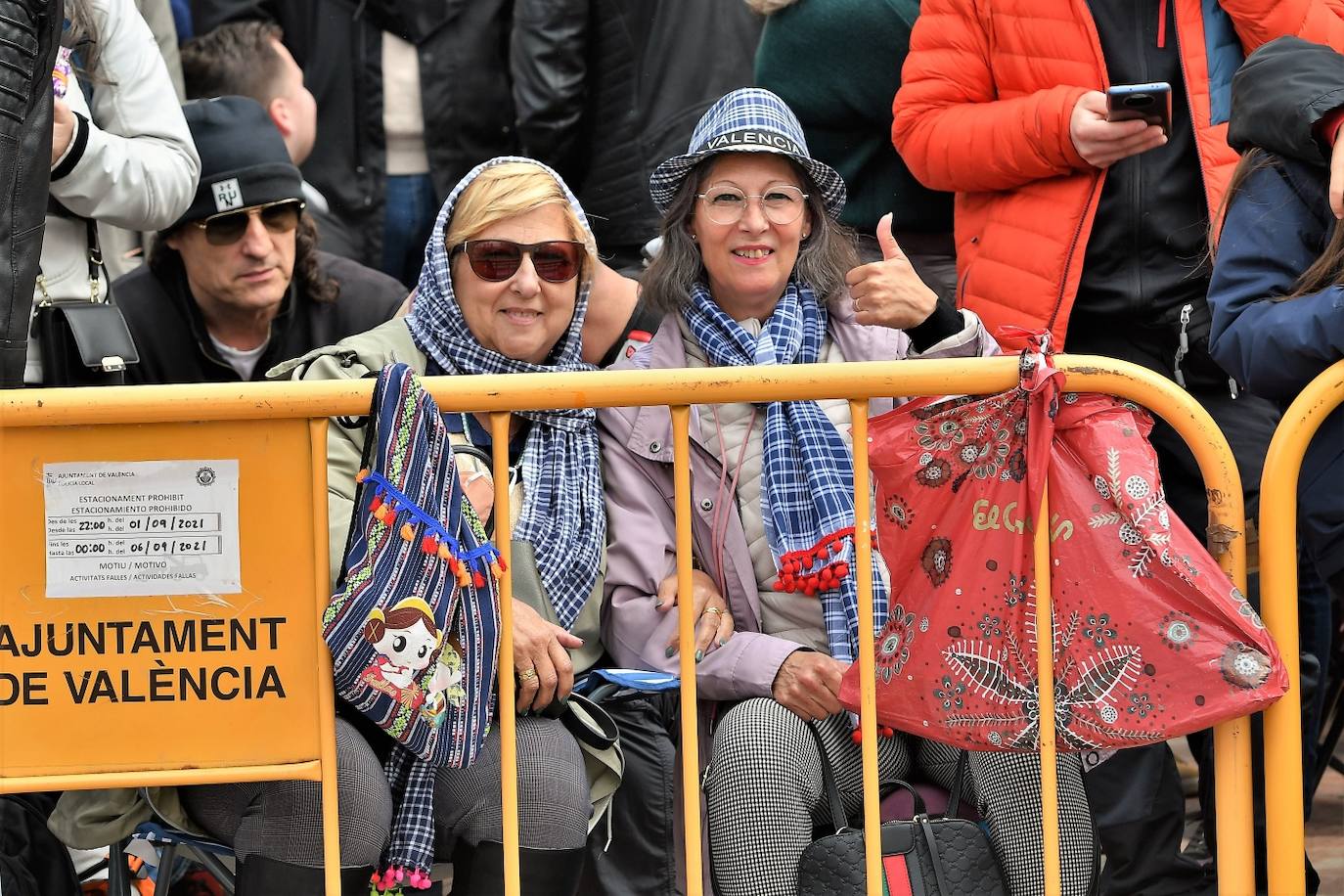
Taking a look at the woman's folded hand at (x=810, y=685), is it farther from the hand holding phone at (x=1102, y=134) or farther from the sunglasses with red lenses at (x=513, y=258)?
the hand holding phone at (x=1102, y=134)

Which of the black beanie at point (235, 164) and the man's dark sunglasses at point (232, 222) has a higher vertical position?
the black beanie at point (235, 164)

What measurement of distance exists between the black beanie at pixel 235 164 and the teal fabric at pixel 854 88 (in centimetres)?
129

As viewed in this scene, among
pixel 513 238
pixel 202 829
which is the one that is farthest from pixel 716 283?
pixel 202 829

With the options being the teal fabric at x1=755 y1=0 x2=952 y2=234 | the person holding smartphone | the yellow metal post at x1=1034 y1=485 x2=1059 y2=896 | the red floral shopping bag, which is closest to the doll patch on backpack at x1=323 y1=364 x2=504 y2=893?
the red floral shopping bag

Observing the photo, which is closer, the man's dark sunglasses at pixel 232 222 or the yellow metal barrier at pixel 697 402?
the yellow metal barrier at pixel 697 402

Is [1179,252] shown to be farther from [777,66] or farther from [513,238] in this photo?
[513,238]

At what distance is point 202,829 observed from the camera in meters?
3.35

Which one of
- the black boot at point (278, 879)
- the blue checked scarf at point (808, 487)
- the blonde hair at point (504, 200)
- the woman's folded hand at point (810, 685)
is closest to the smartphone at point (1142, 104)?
the blue checked scarf at point (808, 487)

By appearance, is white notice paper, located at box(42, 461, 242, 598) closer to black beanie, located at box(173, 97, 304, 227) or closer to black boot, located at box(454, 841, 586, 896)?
black boot, located at box(454, 841, 586, 896)

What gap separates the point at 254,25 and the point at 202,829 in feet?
10.2

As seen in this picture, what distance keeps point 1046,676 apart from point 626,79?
2846 mm

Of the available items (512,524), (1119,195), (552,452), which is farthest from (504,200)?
(1119,195)

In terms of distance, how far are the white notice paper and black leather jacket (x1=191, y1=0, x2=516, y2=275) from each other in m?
2.69

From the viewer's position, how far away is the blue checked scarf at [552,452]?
3777mm
